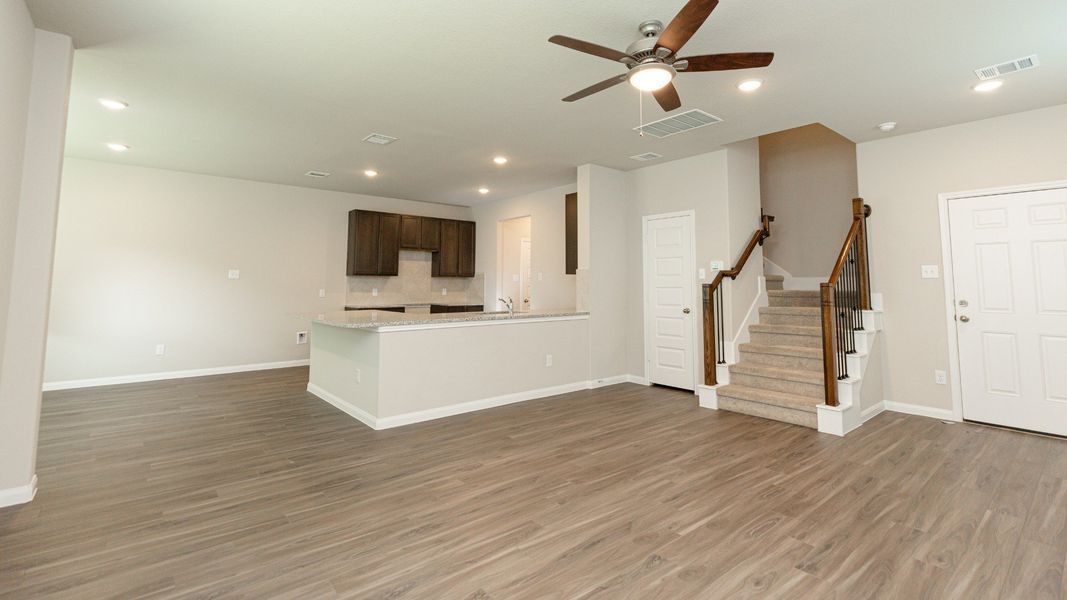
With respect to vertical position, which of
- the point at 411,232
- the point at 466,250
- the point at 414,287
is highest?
the point at 411,232

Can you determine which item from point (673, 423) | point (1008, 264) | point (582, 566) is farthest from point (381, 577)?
point (1008, 264)

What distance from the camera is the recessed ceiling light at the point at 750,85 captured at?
3262 mm

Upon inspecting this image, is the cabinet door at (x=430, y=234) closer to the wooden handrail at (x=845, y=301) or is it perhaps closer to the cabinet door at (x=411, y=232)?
the cabinet door at (x=411, y=232)

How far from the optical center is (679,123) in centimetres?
410

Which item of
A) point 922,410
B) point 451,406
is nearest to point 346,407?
point 451,406

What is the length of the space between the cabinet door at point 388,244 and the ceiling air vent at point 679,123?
15.1 feet

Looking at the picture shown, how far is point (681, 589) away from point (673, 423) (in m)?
2.33

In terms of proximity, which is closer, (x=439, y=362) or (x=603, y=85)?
(x=603, y=85)

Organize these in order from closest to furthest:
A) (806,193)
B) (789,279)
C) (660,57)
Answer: (660,57), (806,193), (789,279)

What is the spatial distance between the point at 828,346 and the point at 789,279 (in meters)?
2.34

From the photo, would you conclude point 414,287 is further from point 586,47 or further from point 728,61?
point 728,61

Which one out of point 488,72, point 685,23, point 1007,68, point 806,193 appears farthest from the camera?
point 806,193

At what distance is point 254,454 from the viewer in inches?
128

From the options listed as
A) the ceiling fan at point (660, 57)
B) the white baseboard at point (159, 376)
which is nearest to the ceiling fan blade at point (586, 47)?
the ceiling fan at point (660, 57)
